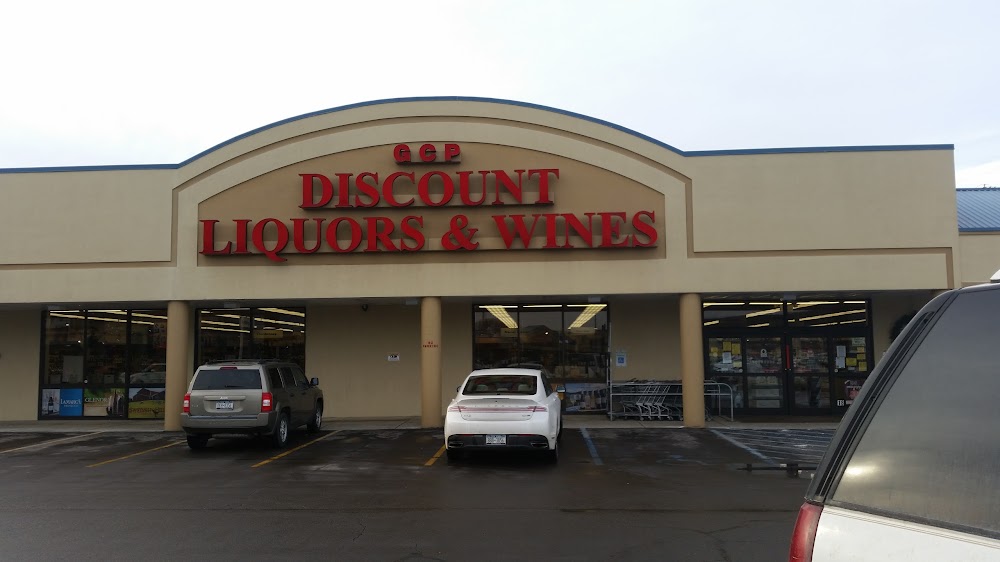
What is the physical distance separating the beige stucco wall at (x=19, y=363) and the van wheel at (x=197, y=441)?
363 inches

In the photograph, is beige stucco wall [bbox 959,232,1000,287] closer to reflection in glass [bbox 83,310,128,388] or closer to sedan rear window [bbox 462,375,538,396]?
sedan rear window [bbox 462,375,538,396]

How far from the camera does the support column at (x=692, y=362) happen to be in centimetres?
1717

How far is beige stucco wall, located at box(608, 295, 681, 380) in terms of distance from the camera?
19828 millimetres

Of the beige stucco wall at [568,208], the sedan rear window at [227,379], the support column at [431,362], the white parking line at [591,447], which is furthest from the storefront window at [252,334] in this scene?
the white parking line at [591,447]

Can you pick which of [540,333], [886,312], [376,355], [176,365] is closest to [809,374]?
[886,312]

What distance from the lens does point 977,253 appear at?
17.1 m

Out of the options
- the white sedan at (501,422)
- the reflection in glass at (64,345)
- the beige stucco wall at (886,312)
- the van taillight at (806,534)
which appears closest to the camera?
the van taillight at (806,534)

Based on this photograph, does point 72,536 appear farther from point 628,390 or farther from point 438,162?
point 628,390

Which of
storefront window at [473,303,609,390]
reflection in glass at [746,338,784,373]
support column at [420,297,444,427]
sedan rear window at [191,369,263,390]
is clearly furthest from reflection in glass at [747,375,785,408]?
sedan rear window at [191,369,263,390]

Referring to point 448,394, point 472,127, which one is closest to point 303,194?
point 472,127

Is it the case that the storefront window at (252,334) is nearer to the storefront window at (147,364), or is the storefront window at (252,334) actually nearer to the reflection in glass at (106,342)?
the storefront window at (147,364)

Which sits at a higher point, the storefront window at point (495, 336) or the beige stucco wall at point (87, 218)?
the beige stucco wall at point (87, 218)

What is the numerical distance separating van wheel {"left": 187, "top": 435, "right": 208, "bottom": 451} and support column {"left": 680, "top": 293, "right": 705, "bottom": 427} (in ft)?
35.1

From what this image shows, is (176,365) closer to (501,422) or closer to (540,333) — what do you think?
(540,333)
